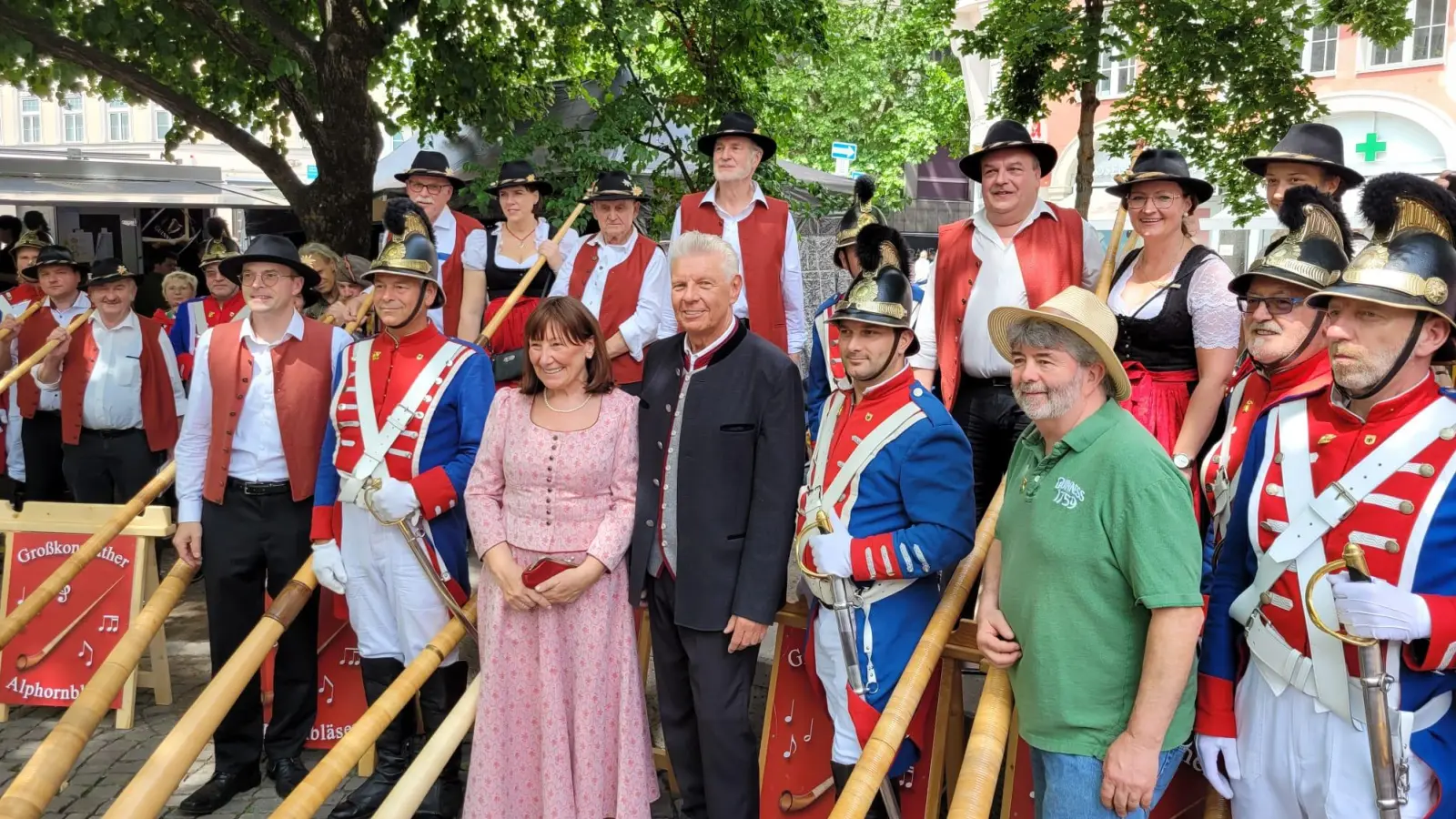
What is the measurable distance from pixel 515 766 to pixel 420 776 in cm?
40

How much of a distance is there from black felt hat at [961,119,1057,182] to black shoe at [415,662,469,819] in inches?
114

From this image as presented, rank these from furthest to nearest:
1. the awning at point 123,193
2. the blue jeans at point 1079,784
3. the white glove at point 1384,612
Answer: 1. the awning at point 123,193
2. the blue jeans at point 1079,784
3. the white glove at point 1384,612

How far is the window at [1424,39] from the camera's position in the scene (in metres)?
21.8

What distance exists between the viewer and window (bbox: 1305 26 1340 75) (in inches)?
904

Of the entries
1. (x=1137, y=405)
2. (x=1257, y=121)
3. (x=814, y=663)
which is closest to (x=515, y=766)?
(x=814, y=663)

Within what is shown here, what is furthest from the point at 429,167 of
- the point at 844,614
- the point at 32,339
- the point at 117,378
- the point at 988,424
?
the point at 844,614

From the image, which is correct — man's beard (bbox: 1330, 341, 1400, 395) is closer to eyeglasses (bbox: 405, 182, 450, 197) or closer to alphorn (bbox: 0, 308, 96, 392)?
eyeglasses (bbox: 405, 182, 450, 197)

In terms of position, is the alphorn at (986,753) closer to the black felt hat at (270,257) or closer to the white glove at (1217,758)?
the white glove at (1217,758)

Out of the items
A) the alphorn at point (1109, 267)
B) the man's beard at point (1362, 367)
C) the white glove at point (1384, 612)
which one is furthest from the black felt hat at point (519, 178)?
the white glove at point (1384, 612)

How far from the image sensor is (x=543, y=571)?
3.88 m

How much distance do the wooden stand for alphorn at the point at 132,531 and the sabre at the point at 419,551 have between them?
2.02m

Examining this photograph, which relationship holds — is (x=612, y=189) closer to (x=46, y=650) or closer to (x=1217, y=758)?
(x=46, y=650)

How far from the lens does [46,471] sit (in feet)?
26.8

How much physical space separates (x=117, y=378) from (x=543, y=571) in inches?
172
